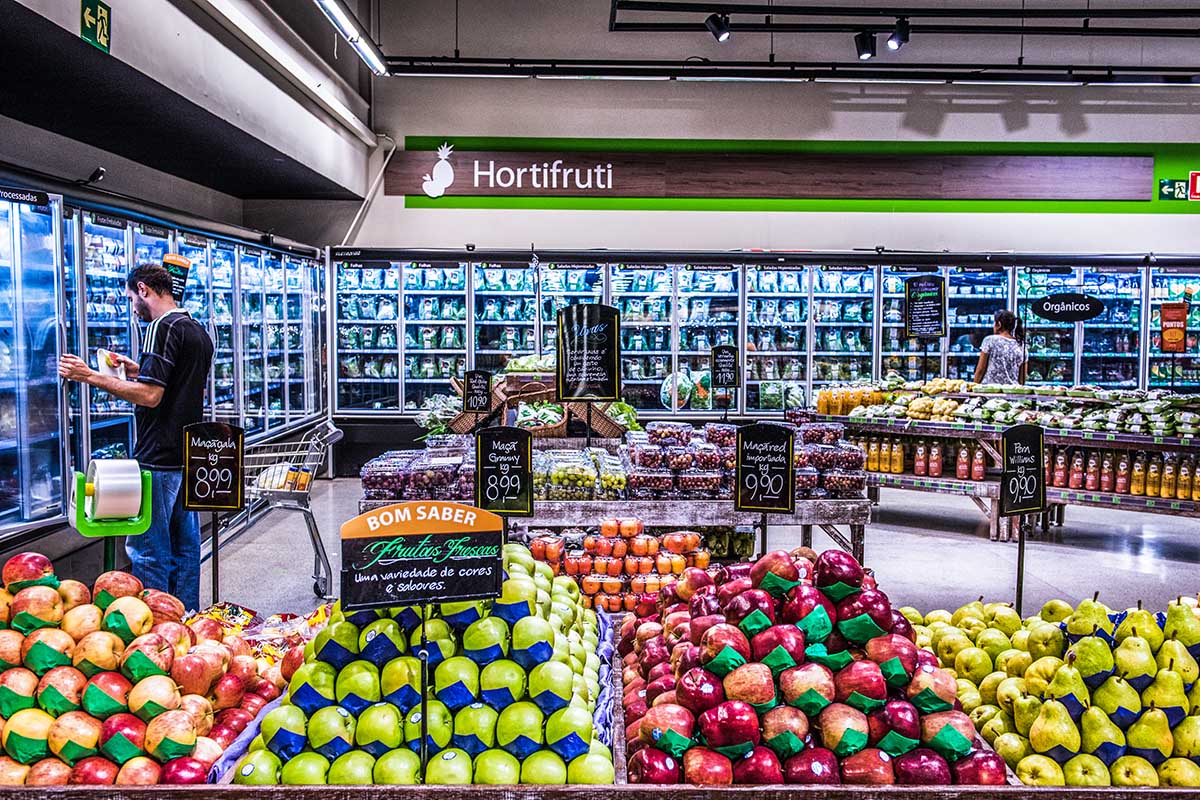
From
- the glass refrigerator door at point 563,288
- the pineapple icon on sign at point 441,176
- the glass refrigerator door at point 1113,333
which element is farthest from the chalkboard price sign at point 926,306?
the pineapple icon on sign at point 441,176

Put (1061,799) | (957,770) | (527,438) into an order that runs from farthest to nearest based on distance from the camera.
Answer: (527,438), (957,770), (1061,799)

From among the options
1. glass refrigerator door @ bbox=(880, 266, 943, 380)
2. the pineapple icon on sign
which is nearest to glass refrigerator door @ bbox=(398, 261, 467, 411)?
the pineapple icon on sign

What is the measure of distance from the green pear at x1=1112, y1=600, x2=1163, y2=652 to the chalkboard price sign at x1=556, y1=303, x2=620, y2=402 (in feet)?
9.88

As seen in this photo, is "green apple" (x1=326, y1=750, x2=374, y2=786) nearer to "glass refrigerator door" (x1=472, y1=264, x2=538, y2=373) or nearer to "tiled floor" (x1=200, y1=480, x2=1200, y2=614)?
"tiled floor" (x1=200, y1=480, x2=1200, y2=614)

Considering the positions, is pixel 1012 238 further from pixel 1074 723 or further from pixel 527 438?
pixel 1074 723

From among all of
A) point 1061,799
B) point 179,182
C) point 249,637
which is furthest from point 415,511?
point 179,182

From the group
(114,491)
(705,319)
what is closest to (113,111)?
(114,491)

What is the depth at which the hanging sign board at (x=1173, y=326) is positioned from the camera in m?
8.95

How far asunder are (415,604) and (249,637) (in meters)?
1.13

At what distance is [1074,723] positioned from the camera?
200 centimetres

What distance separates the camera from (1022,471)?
3426 mm

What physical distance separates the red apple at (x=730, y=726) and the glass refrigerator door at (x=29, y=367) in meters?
4.05

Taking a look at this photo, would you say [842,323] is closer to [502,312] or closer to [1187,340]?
[502,312]

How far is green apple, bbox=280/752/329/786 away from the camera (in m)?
1.79
